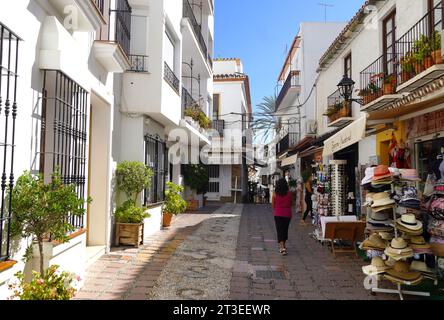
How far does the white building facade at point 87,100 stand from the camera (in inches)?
163

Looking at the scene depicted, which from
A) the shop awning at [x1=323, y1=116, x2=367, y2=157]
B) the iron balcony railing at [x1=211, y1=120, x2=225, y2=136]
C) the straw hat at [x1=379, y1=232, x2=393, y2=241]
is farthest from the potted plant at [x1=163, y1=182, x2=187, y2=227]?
the iron balcony railing at [x1=211, y1=120, x2=225, y2=136]

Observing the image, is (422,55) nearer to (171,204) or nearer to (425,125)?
(425,125)

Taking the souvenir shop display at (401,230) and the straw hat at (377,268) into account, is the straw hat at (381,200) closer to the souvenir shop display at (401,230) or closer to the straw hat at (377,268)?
the souvenir shop display at (401,230)

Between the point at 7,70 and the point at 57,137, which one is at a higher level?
the point at 7,70

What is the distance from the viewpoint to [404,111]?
755 cm

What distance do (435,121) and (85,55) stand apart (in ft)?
22.3

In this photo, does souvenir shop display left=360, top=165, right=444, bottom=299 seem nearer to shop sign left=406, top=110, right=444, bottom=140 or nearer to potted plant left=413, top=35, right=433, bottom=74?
shop sign left=406, top=110, right=444, bottom=140

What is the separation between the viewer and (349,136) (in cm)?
753

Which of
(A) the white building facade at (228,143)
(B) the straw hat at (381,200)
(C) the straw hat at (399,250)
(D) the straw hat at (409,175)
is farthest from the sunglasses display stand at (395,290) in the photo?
(A) the white building facade at (228,143)

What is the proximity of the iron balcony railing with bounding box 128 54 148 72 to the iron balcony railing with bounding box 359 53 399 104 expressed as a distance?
234 inches

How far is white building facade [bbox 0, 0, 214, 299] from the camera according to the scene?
415cm

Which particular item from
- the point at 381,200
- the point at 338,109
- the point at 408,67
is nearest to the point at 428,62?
the point at 408,67
